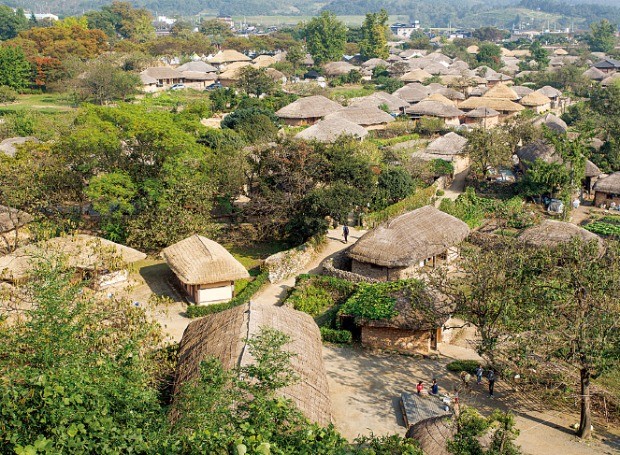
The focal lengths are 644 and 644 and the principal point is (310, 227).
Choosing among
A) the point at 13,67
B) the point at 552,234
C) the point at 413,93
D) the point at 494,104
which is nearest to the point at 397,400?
the point at 552,234

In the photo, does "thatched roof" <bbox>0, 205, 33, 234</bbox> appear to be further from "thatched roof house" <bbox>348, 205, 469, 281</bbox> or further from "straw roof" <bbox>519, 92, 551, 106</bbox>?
"straw roof" <bbox>519, 92, 551, 106</bbox>

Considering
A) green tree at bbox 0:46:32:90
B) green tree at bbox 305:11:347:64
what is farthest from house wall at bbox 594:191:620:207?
green tree at bbox 305:11:347:64

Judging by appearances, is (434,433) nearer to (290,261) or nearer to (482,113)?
(290,261)

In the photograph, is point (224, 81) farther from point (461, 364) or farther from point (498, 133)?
point (461, 364)

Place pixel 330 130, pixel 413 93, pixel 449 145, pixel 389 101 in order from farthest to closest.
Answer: pixel 413 93 < pixel 389 101 < pixel 330 130 < pixel 449 145

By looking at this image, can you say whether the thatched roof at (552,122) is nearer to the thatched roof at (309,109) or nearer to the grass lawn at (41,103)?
the thatched roof at (309,109)

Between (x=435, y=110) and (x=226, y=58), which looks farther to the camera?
(x=226, y=58)
